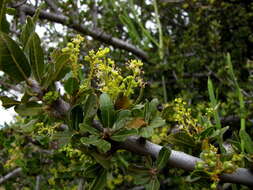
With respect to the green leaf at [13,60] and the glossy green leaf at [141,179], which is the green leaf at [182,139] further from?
the green leaf at [13,60]

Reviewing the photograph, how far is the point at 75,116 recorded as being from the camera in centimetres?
55

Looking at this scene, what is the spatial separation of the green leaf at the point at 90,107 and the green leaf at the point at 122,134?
0.06 m

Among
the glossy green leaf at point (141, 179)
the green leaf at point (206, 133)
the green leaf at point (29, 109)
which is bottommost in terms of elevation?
the glossy green leaf at point (141, 179)

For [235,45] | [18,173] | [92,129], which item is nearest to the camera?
[92,129]

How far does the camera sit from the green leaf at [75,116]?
545mm

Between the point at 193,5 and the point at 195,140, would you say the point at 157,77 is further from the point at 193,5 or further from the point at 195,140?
the point at 195,140

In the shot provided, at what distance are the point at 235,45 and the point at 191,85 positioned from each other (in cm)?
35

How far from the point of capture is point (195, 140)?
0.67 meters

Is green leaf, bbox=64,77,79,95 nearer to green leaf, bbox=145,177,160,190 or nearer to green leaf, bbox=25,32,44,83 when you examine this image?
green leaf, bbox=25,32,44,83

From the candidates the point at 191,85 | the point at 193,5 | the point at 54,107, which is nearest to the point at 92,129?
the point at 54,107

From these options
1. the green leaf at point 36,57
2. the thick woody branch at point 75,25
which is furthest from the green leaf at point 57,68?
the thick woody branch at point 75,25

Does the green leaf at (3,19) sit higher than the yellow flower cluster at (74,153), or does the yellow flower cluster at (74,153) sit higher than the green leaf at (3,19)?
the green leaf at (3,19)

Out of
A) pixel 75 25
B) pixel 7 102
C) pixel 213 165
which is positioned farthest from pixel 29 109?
pixel 75 25

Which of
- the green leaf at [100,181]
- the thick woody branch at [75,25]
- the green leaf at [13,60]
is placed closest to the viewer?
the green leaf at [13,60]
